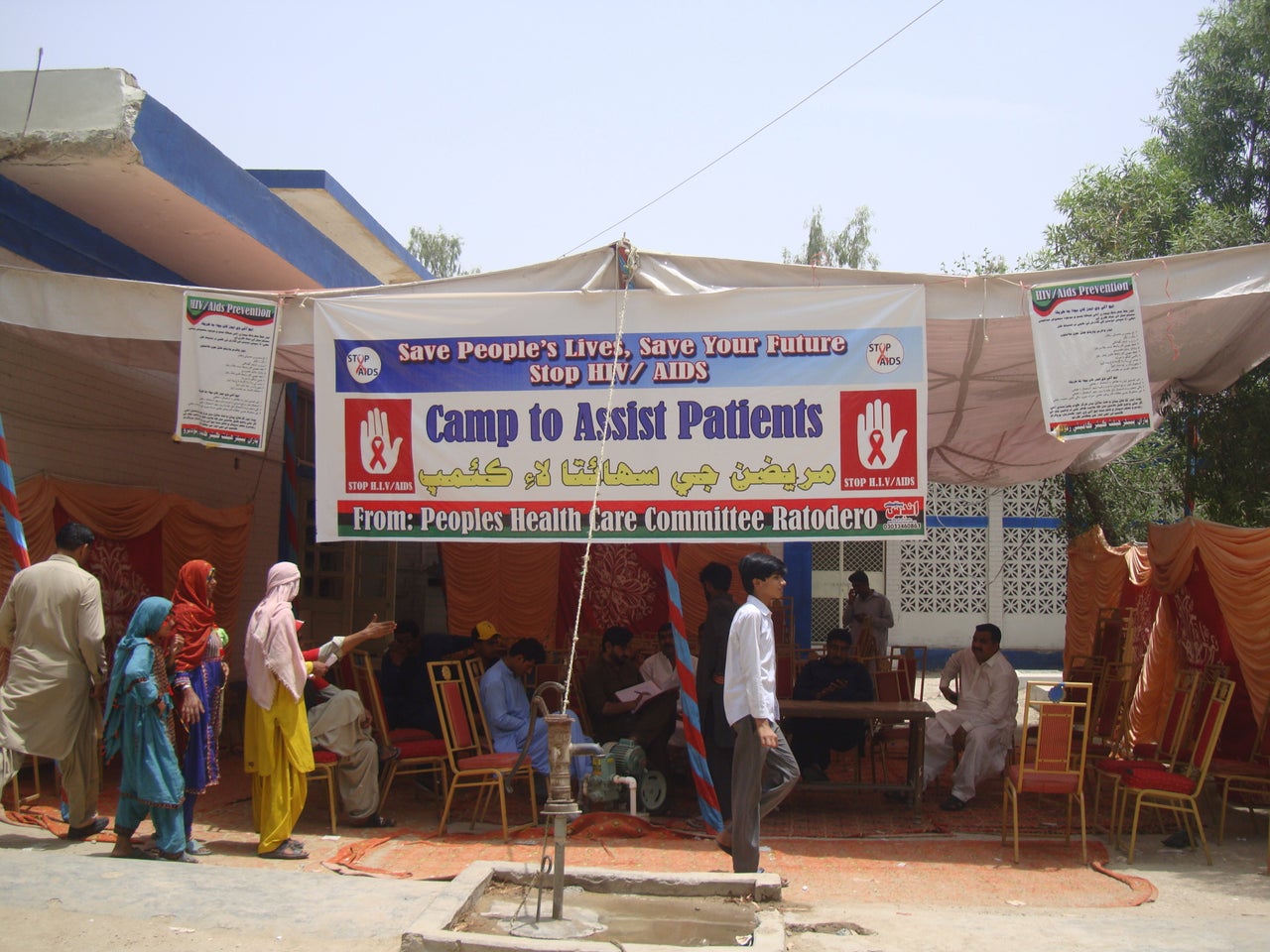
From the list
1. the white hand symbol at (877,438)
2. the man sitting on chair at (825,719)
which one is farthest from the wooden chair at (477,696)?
the white hand symbol at (877,438)

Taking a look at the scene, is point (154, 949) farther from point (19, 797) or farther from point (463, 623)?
point (463, 623)

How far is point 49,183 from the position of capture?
668 centimetres

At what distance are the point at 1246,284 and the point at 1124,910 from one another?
3200mm

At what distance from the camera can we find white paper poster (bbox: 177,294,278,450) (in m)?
6.19

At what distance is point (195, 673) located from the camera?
17.9 ft

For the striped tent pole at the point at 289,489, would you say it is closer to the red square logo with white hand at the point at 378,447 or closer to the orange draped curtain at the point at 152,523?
the orange draped curtain at the point at 152,523

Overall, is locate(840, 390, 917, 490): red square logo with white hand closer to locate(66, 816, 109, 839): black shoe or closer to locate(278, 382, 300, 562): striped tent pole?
locate(66, 816, 109, 839): black shoe

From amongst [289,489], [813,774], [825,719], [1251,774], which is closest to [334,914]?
[813,774]

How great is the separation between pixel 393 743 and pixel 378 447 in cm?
202

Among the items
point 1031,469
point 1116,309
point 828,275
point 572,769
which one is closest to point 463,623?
point 572,769

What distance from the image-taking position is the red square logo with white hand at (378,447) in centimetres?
623

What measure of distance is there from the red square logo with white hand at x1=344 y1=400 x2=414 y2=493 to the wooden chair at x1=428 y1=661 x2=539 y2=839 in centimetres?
117

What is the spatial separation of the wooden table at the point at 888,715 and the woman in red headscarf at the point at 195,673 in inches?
131

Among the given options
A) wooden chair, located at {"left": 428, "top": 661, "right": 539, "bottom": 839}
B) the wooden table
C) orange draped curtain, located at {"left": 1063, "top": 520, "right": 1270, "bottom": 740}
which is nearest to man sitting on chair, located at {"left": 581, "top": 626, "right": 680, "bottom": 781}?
wooden chair, located at {"left": 428, "top": 661, "right": 539, "bottom": 839}
